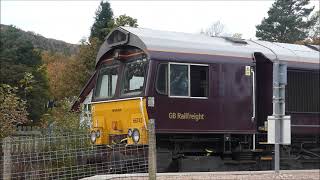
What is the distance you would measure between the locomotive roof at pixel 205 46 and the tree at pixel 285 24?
3706 centimetres

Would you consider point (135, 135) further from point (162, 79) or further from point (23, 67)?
point (23, 67)

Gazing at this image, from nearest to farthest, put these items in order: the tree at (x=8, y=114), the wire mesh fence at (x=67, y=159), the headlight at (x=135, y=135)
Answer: the wire mesh fence at (x=67, y=159) < the headlight at (x=135, y=135) < the tree at (x=8, y=114)

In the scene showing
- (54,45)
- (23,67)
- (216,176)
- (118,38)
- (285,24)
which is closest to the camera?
(216,176)

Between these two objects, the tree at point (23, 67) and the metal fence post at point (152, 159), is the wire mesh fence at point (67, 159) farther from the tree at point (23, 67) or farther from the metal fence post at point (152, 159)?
the tree at point (23, 67)

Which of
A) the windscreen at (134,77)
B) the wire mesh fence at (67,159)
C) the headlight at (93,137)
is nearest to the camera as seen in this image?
the wire mesh fence at (67,159)

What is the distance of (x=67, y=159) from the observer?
528 inches

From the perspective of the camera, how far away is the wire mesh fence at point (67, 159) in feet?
41.4

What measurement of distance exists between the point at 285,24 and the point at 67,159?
43.2 m

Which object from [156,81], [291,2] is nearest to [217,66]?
[156,81]

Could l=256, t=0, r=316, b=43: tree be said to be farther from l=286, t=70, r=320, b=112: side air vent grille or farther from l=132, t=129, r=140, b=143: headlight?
l=132, t=129, r=140, b=143: headlight

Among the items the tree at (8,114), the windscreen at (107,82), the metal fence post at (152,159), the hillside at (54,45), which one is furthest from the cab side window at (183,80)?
the hillside at (54,45)

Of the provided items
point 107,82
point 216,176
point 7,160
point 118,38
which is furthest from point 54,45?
point 216,176

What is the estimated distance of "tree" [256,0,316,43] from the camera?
174 ft

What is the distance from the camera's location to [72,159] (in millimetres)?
13516
